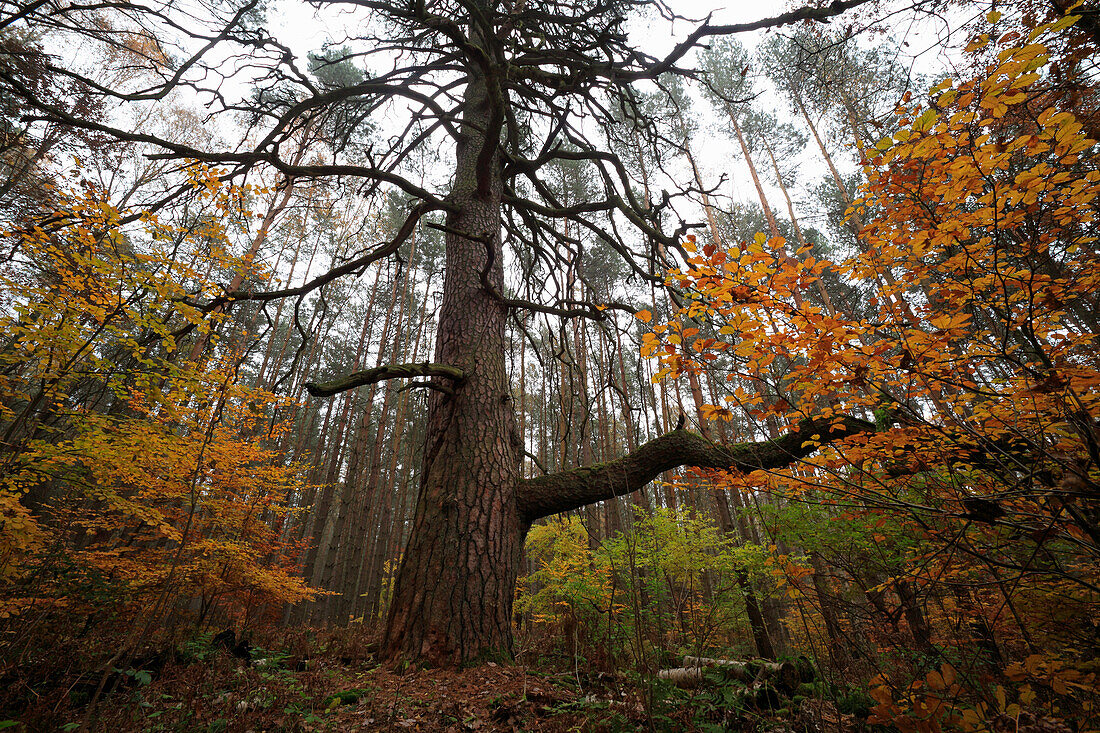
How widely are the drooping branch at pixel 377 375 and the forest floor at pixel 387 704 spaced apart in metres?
1.51

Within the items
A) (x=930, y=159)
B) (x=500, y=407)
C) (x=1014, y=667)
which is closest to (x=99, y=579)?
(x=500, y=407)

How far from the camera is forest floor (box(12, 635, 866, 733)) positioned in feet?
6.72

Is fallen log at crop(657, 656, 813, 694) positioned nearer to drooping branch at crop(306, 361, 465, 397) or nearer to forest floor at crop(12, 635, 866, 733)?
forest floor at crop(12, 635, 866, 733)

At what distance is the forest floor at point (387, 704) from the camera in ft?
6.72

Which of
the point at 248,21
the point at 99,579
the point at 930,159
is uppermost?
the point at 248,21

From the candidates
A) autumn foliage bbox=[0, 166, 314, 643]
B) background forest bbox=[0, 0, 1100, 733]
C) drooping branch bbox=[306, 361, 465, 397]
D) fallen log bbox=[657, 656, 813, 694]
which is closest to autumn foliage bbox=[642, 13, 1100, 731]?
background forest bbox=[0, 0, 1100, 733]

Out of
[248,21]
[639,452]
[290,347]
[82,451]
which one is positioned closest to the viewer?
[639,452]

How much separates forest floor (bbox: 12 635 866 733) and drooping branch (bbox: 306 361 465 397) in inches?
59.4

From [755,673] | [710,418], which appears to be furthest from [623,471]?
[755,673]

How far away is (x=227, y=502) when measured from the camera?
7.01 metres

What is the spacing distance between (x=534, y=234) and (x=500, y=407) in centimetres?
255

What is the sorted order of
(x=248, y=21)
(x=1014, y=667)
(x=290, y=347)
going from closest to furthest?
(x=1014, y=667), (x=248, y=21), (x=290, y=347)

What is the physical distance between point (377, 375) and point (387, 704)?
1934mm

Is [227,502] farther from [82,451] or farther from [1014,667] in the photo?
[1014,667]
